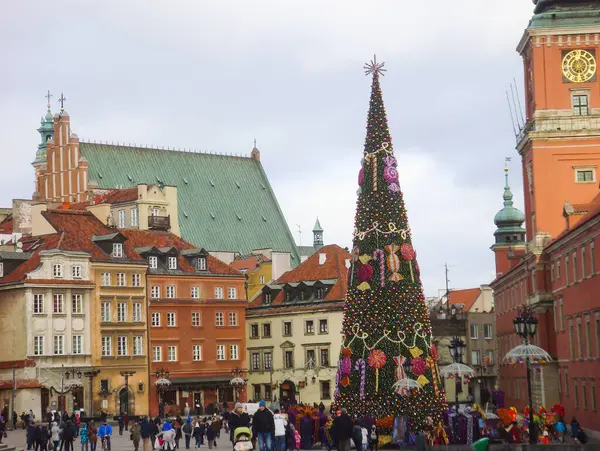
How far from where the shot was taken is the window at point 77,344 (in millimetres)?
92750

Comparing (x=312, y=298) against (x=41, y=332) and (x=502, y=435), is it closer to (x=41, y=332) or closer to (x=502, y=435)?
(x=41, y=332)

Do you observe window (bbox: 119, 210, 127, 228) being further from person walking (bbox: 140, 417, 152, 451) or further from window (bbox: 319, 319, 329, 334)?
person walking (bbox: 140, 417, 152, 451)

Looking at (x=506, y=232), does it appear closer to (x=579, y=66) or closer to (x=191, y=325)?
(x=191, y=325)

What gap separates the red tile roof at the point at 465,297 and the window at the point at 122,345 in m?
50.7

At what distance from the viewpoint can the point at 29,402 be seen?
88.4 metres

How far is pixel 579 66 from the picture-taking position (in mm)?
74125

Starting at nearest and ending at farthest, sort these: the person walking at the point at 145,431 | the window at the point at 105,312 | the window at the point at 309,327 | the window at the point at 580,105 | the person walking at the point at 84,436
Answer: the person walking at the point at 145,431 < the person walking at the point at 84,436 < the window at the point at 580,105 < the window at the point at 105,312 < the window at the point at 309,327

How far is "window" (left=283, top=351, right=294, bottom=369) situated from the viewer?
346 feet

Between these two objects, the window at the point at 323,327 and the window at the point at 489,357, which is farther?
the window at the point at 489,357

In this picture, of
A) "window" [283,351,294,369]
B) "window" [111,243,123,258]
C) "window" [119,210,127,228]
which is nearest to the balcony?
"window" [119,210,127,228]

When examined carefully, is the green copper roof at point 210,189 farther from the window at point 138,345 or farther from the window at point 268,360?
the window at point 138,345

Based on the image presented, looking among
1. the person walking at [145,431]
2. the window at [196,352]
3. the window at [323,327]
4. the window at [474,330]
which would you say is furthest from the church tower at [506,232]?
the person walking at [145,431]

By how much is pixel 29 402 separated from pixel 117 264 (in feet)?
41.7

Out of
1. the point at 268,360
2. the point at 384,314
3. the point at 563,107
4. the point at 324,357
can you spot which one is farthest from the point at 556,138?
the point at 268,360
